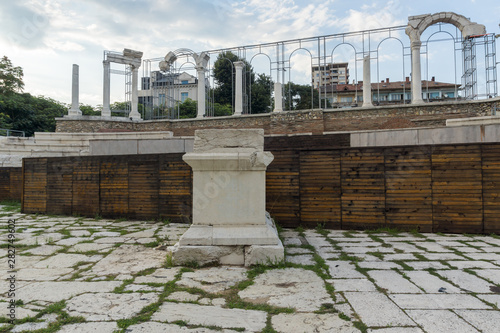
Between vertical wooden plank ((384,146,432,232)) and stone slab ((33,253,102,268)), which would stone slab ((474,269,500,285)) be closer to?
vertical wooden plank ((384,146,432,232))

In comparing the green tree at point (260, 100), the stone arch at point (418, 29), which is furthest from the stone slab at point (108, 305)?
the green tree at point (260, 100)

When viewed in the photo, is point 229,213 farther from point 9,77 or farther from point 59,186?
point 9,77

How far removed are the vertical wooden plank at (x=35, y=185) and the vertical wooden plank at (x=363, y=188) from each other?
8.37 meters

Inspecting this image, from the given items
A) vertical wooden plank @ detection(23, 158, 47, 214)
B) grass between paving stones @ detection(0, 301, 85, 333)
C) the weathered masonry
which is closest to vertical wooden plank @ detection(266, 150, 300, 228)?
the weathered masonry

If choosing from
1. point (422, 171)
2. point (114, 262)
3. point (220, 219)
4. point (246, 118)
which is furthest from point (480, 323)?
point (246, 118)

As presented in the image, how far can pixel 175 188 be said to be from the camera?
7363 mm

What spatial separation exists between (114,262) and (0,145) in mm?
17649

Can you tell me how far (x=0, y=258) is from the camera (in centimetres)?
429

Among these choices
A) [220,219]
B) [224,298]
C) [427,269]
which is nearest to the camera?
[224,298]

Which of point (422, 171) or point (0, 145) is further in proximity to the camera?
point (0, 145)

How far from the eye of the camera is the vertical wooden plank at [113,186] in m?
7.86

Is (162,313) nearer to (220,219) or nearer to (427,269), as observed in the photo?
(220,219)

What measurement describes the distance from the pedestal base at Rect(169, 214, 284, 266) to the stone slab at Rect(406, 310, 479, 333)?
1649 millimetres

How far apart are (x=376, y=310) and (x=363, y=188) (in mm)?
Result: 4204
